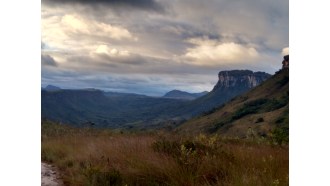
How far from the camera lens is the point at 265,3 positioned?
18.2 ft

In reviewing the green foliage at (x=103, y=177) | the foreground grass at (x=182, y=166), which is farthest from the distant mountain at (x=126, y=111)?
the green foliage at (x=103, y=177)

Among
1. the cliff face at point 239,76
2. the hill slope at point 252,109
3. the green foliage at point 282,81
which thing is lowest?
the hill slope at point 252,109

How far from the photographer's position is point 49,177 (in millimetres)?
5770

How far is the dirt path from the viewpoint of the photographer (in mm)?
5387

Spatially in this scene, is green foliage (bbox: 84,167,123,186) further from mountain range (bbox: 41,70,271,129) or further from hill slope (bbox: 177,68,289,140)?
hill slope (bbox: 177,68,289,140)

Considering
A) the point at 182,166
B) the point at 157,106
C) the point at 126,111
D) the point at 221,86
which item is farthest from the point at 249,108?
the point at 182,166

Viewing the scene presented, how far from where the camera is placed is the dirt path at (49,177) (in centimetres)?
539

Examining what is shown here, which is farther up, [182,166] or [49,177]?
[182,166]

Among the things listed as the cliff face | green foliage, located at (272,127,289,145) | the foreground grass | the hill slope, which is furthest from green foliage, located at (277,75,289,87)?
the foreground grass

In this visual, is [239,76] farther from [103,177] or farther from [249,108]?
[249,108]

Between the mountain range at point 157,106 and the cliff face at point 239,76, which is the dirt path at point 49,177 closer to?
the mountain range at point 157,106
